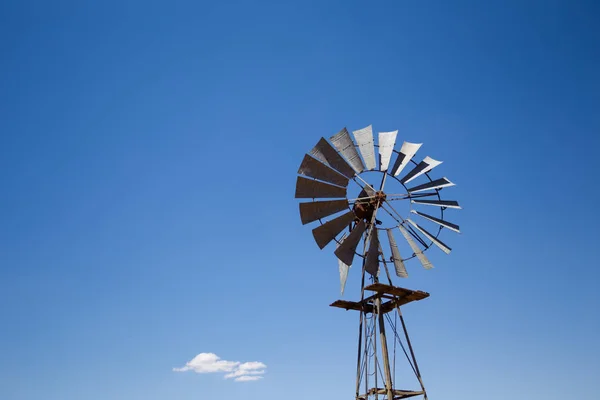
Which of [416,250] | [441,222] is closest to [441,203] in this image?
[441,222]

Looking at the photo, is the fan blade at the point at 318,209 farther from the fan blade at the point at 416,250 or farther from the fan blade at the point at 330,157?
the fan blade at the point at 416,250

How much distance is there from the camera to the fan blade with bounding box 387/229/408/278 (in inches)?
524

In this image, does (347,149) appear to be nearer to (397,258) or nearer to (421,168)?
(421,168)

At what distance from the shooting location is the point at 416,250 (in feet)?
44.3

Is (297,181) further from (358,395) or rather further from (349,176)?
(358,395)

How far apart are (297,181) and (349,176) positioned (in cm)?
159

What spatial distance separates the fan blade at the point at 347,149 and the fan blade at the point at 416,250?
217 centimetres

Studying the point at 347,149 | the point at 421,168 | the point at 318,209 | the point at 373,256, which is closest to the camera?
the point at 373,256

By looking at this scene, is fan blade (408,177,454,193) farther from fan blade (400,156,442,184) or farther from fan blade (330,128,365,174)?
fan blade (330,128,365,174)

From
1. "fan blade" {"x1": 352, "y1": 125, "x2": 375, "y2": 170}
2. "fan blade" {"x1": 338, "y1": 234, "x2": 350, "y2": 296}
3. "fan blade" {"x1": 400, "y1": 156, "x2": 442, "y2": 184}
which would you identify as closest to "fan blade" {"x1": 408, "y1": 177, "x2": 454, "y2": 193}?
"fan blade" {"x1": 400, "y1": 156, "x2": 442, "y2": 184}

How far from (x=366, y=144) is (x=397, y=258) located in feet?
11.5

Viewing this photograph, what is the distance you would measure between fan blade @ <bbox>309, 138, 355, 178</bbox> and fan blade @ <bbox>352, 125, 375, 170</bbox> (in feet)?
1.95

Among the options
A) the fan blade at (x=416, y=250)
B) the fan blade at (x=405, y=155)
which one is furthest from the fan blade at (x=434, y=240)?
the fan blade at (x=405, y=155)

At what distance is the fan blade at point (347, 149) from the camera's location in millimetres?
13805
